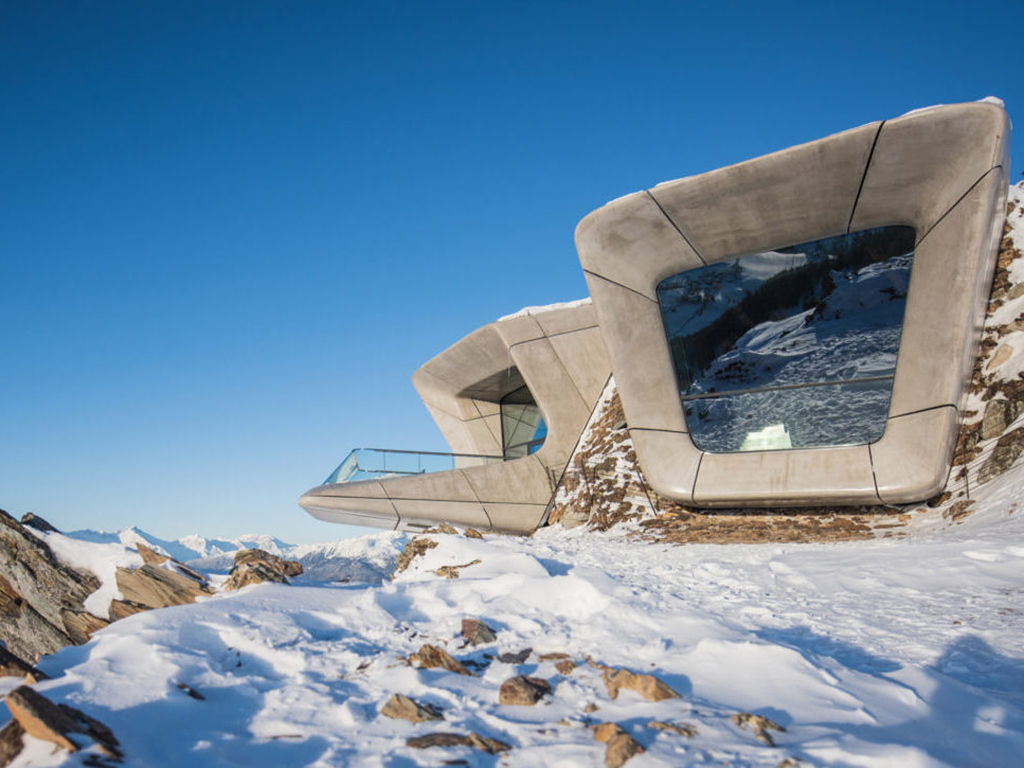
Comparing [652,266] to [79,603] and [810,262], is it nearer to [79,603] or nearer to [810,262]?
[810,262]

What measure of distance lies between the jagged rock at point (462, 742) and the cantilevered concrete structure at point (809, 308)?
846cm

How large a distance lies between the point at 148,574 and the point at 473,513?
10506 mm

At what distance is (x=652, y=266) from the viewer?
10.7 metres

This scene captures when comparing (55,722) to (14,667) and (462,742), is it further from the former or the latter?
(462,742)

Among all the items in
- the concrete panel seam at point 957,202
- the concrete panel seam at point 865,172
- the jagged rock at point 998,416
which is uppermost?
the concrete panel seam at point 865,172

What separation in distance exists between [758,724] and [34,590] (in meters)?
8.63

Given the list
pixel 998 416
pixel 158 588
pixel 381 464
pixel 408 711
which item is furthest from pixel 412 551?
pixel 381 464

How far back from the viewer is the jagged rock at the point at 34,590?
738cm

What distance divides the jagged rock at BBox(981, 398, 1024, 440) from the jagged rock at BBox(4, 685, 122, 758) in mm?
10182

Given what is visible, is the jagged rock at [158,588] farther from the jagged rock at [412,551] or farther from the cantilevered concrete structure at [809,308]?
the cantilevered concrete structure at [809,308]

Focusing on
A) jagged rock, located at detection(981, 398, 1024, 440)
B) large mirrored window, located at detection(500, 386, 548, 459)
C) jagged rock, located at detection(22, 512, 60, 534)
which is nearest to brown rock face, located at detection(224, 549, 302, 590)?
jagged rock, located at detection(22, 512, 60, 534)

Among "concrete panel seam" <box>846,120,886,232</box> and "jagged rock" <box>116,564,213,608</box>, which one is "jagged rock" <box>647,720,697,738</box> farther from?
"concrete panel seam" <box>846,120,886,232</box>

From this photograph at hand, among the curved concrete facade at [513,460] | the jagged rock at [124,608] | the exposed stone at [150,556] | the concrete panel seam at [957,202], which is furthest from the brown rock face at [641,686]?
the curved concrete facade at [513,460]

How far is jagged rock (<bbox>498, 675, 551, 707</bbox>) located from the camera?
289 cm
